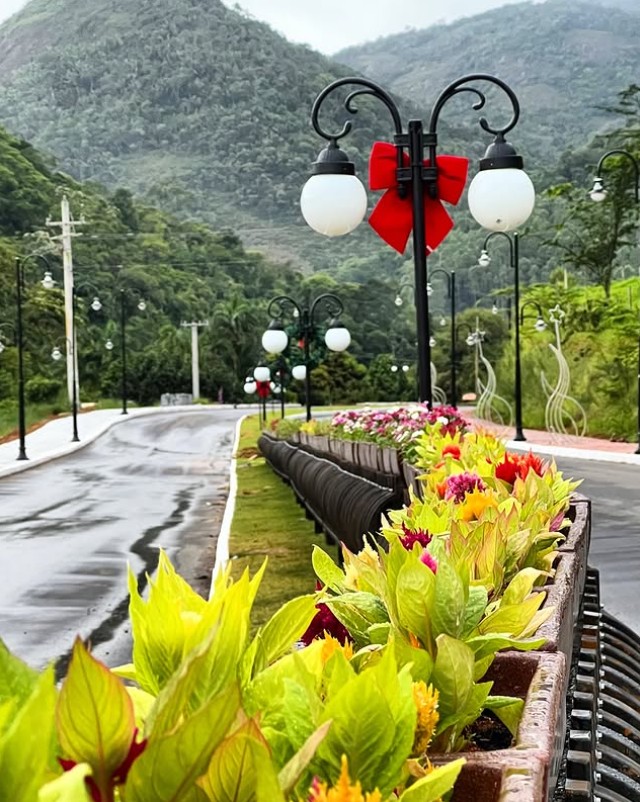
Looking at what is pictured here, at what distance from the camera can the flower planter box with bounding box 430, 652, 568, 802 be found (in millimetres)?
1641

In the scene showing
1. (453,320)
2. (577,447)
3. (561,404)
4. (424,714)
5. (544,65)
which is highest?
(544,65)

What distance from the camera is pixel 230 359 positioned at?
8844cm

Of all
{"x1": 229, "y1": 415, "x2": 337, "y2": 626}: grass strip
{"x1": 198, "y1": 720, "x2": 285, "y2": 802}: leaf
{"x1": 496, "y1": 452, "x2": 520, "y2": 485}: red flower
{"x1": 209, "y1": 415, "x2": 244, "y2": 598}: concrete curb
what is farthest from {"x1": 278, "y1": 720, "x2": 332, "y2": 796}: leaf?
{"x1": 229, "y1": 415, "x2": 337, "y2": 626}: grass strip

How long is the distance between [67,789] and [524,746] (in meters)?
0.89

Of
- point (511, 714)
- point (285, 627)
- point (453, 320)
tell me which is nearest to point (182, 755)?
point (285, 627)

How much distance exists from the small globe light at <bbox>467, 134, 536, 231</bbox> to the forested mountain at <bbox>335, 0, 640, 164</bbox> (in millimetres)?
130799

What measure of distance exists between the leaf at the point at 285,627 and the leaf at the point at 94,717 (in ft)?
1.54

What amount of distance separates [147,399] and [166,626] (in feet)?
271

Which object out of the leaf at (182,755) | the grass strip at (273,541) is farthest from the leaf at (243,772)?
the grass strip at (273,541)

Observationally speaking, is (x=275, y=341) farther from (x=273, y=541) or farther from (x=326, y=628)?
(x=326, y=628)

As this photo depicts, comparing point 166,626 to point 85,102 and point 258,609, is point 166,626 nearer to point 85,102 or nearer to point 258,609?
point 258,609

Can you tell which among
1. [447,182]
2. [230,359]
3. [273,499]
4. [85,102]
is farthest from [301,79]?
[447,182]

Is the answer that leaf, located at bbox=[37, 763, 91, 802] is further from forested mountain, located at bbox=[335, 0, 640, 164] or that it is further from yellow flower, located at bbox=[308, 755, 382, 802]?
forested mountain, located at bbox=[335, 0, 640, 164]

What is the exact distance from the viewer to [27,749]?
109 centimetres
